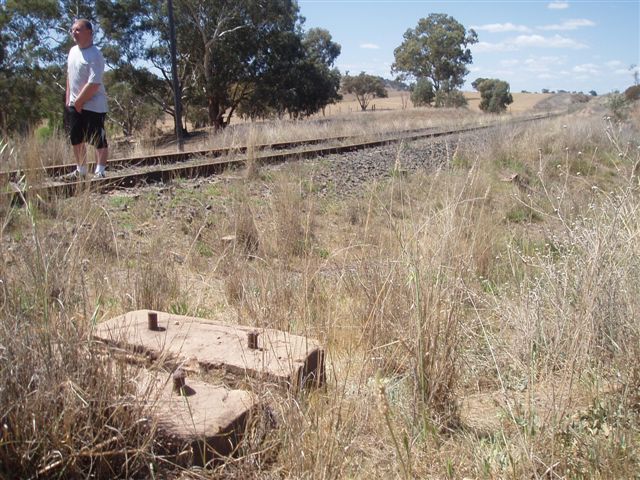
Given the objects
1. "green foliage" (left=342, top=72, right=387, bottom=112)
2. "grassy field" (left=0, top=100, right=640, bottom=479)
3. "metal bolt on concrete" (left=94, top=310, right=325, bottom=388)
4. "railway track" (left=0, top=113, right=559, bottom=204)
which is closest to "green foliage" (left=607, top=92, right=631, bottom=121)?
"railway track" (left=0, top=113, right=559, bottom=204)

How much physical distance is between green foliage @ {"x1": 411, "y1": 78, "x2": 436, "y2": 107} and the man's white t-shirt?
73.3 meters

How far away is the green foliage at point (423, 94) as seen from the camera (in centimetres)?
7706

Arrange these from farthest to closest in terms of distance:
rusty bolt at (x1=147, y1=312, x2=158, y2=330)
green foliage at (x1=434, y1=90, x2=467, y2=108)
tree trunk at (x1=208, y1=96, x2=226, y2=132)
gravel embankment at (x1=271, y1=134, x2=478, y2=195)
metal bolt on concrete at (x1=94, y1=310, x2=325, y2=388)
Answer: green foliage at (x1=434, y1=90, x2=467, y2=108), tree trunk at (x1=208, y1=96, x2=226, y2=132), gravel embankment at (x1=271, y1=134, x2=478, y2=195), rusty bolt at (x1=147, y1=312, x2=158, y2=330), metal bolt on concrete at (x1=94, y1=310, x2=325, y2=388)

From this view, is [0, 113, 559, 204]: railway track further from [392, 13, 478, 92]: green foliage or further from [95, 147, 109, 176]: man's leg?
[392, 13, 478, 92]: green foliage

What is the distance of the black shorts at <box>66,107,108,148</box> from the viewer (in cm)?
705

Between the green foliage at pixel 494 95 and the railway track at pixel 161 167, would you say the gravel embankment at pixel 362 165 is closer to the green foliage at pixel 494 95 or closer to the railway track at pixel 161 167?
the railway track at pixel 161 167

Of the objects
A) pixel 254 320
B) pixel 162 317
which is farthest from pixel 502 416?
pixel 162 317

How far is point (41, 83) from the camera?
35.7m

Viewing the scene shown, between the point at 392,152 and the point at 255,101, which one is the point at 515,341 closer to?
the point at 392,152

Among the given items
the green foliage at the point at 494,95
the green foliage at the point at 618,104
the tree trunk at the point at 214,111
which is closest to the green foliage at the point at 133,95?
the tree trunk at the point at 214,111

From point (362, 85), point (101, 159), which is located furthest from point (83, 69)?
point (362, 85)

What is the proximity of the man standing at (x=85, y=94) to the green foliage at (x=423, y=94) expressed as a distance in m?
73.2

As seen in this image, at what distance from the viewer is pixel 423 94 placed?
77062mm

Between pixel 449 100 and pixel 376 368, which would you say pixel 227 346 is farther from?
pixel 449 100
